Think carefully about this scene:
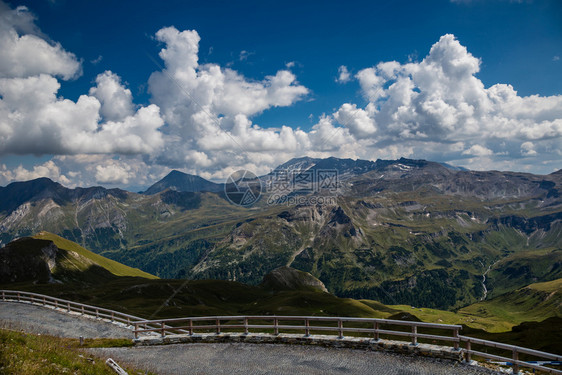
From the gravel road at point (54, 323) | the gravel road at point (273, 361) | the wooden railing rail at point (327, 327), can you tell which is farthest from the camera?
the gravel road at point (54, 323)

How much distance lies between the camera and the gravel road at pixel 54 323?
3409 centimetres

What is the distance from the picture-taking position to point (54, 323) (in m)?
38.0

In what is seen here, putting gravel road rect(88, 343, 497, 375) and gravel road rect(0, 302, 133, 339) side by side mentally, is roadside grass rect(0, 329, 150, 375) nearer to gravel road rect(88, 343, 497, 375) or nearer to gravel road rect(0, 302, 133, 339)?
gravel road rect(88, 343, 497, 375)

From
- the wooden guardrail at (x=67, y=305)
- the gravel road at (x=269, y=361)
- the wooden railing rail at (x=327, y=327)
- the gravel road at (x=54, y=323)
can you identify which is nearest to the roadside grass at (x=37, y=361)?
the gravel road at (x=269, y=361)

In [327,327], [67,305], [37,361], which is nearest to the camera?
[37,361]

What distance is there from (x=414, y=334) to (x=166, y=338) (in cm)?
2047

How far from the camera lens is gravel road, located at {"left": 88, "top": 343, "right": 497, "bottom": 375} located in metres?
18.5

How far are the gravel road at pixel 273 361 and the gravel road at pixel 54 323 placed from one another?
11064 mm

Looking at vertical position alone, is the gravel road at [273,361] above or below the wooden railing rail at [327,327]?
below

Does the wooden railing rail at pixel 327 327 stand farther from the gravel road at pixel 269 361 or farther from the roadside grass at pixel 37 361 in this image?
the roadside grass at pixel 37 361

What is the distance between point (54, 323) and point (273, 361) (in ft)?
104

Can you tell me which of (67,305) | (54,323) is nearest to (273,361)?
(54,323)

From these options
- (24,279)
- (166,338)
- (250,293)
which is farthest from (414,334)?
(24,279)

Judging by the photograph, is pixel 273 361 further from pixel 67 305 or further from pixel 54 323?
pixel 67 305
